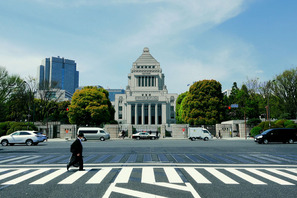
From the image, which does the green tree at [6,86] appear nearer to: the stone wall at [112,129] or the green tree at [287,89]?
the stone wall at [112,129]

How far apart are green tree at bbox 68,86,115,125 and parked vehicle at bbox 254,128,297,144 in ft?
118

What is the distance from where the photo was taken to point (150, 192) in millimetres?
5980

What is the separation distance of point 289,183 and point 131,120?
80.1m

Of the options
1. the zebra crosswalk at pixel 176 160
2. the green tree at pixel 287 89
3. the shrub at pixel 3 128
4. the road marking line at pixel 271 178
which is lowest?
the zebra crosswalk at pixel 176 160

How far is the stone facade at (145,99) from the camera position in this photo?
85.6 m

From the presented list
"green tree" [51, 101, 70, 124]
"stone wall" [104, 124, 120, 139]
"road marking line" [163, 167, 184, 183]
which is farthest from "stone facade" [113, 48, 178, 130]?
"road marking line" [163, 167, 184, 183]

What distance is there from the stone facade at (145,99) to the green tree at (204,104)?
2001cm

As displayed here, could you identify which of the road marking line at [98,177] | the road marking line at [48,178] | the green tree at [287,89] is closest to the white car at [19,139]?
the road marking line at [48,178]

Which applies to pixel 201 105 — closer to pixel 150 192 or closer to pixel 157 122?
pixel 157 122

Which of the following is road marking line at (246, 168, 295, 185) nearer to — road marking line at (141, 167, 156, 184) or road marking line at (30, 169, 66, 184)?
road marking line at (141, 167, 156, 184)

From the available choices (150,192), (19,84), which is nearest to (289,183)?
(150,192)

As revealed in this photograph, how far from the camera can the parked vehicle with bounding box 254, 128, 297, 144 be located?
89.2 feet

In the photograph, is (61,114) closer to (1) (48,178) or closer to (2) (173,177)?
(1) (48,178)

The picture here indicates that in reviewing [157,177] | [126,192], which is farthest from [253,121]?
[126,192]
